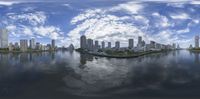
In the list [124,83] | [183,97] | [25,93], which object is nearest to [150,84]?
[124,83]

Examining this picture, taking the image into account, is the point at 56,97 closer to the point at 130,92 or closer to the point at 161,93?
the point at 130,92

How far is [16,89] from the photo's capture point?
8398 millimetres

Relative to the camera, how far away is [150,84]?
9391mm

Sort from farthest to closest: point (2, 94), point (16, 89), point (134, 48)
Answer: point (134, 48) < point (16, 89) < point (2, 94)

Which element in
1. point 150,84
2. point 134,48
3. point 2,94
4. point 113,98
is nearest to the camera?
point 113,98

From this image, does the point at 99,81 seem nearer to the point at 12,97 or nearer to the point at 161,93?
the point at 161,93

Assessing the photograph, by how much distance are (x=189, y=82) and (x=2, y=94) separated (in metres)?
6.28

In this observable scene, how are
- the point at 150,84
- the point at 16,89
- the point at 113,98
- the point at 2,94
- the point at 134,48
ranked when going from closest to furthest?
Result: 1. the point at 113,98
2. the point at 2,94
3. the point at 16,89
4. the point at 150,84
5. the point at 134,48

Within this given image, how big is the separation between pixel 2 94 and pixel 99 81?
3462 millimetres

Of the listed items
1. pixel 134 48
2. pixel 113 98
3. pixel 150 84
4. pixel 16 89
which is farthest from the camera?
pixel 134 48

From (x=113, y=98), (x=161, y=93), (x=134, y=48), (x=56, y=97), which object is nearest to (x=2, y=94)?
(x=56, y=97)

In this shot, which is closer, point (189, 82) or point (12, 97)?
point (12, 97)

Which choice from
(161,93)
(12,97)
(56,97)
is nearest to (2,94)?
(12,97)

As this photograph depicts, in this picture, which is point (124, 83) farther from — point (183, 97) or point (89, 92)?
point (183, 97)
